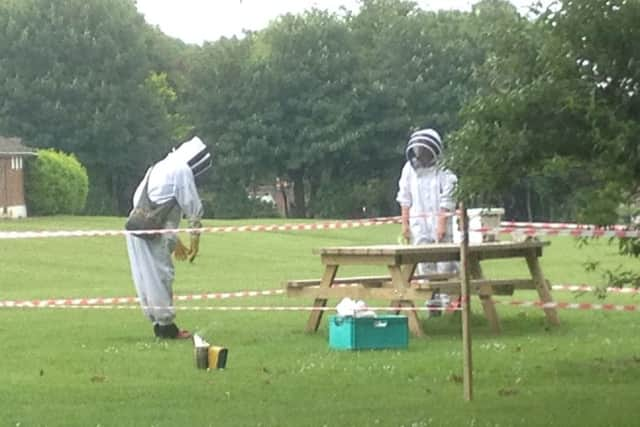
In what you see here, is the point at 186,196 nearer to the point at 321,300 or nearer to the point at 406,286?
the point at 321,300

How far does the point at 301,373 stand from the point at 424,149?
5433 mm

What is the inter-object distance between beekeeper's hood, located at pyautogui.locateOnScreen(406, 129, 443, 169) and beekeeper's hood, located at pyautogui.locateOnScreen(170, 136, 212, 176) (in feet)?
7.96

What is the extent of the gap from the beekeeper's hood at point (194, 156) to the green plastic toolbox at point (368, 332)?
2788 mm

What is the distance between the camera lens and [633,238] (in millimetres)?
10555

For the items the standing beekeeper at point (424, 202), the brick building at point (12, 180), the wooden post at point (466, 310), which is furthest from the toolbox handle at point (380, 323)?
the brick building at point (12, 180)

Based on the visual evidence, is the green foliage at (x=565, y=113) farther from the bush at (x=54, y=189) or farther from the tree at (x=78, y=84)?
the tree at (x=78, y=84)

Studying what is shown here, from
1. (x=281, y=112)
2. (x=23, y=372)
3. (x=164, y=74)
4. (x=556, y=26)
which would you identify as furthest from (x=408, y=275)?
(x=164, y=74)

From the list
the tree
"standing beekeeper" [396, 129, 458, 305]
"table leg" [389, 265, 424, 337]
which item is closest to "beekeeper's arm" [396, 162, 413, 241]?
"standing beekeeper" [396, 129, 458, 305]

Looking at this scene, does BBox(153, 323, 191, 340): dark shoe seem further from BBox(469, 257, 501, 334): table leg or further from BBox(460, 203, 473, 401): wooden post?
BBox(460, 203, 473, 401): wooden post

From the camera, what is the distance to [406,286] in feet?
49.9

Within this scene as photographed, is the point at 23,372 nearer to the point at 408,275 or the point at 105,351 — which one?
the point at 105,351

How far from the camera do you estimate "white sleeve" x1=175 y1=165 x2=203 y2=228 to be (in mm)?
15969

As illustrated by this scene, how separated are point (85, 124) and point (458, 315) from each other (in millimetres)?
64393

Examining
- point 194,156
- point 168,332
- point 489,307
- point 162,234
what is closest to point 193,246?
point 162,234
